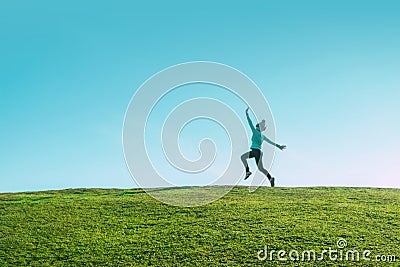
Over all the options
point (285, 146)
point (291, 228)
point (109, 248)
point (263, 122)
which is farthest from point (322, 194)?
point (109, 248)

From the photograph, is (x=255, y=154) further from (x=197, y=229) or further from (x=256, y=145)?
(x=197, y=229)

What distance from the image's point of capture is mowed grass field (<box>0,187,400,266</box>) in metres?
13.5

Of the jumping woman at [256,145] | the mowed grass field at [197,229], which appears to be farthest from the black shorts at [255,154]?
the mowed grass field at [197,229]

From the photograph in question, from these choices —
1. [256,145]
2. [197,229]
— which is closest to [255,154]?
[256,145]

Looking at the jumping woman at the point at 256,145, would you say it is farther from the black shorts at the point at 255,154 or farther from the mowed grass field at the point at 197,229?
the mowed grass field at the point at 197,229

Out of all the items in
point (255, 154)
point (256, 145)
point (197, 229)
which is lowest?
point (197, 229)

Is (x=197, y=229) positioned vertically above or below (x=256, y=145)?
below

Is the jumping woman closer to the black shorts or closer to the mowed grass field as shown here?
the black shorts

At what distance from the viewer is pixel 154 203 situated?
18.1m

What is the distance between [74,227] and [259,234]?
586cm

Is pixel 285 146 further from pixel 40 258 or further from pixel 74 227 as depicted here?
pixel 40 258

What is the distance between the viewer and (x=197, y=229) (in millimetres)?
15070

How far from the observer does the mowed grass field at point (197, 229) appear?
13516mm

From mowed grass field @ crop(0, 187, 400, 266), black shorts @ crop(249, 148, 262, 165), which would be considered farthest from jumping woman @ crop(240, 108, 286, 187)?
mowed grass field @ crop(0, 187, 400, 266)
